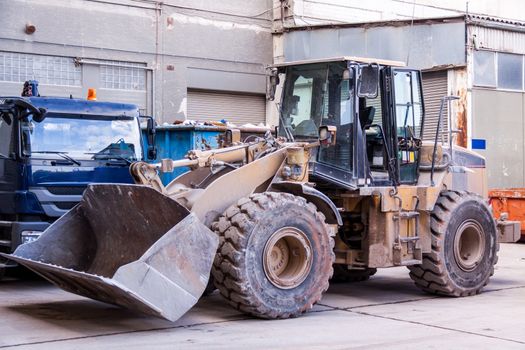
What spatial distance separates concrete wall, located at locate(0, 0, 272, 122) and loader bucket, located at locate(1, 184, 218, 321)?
33.2 feet

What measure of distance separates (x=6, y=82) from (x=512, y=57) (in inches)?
527

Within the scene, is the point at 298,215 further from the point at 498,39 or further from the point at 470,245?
the point at 498,39

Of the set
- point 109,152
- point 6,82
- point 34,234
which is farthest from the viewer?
point 6,82

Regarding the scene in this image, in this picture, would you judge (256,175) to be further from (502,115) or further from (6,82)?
(502,115)

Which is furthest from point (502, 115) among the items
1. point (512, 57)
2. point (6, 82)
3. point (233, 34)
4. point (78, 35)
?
point (6, 82)

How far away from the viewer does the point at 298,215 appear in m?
9.40

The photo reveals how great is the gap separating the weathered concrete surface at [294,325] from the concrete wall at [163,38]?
9.36 metres

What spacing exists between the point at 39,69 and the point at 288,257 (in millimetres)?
11795

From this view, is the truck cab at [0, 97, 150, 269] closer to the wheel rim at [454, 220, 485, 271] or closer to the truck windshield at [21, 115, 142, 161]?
the truck windshield at [21, 115, 142, 161]

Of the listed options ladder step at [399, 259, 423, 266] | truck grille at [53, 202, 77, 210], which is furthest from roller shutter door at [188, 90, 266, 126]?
ladder step at [399, 259, 423, 266]

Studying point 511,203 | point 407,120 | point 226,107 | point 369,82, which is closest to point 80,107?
point 369,82

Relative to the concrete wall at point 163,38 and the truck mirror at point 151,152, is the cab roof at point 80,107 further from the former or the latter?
the concrete wall at point 163,38

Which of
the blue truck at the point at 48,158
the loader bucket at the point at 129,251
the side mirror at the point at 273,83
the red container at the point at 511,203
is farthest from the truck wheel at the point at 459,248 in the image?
the red container at the point at 511,203

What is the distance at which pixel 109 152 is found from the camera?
41.0ft
